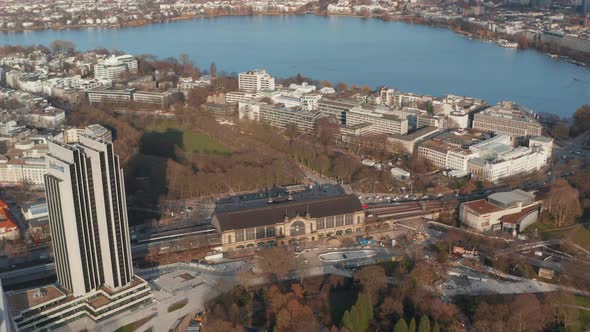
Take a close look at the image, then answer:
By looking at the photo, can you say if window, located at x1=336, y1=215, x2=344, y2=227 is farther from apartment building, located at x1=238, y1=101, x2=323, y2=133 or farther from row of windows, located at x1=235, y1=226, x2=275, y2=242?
apartment building, located at x1=238, y1=101, x2=323, y2=133

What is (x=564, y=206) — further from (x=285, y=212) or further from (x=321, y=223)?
(x=285, y=212)

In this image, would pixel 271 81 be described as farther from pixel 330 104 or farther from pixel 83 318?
pixel 83 318

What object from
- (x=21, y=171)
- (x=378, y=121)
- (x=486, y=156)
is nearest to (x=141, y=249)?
(x=21, y=171)

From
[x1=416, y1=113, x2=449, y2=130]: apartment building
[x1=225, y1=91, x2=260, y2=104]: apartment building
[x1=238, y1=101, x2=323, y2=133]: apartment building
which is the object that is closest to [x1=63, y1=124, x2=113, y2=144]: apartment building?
[x1=238, y1=101, x2=323, y2=133]: apartment building

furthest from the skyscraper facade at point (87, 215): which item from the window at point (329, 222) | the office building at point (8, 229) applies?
the window at point (329, 222)

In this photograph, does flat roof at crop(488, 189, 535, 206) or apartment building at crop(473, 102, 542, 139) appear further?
apartment building at crop(473, 102, 542, 139)
